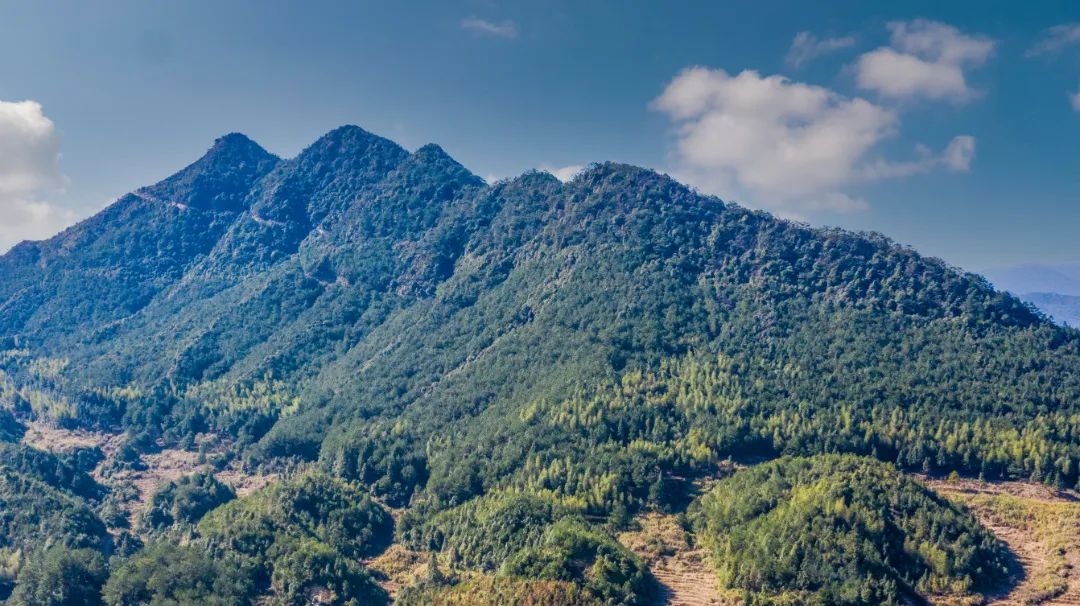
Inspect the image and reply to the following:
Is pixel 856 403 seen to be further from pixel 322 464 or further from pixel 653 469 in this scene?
pixel 322 464

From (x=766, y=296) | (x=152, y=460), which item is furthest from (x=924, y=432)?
(x=152, y=460)

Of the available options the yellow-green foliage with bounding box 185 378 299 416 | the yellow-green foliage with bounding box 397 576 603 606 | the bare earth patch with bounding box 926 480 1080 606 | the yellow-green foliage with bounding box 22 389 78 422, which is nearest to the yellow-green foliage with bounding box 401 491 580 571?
the yellow-green foliage with bounding box 397 576 603 606

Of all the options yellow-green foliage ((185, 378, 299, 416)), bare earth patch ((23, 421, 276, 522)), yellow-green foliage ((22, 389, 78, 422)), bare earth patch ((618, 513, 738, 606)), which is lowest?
bare earth patch ((23, 421, 276, 522))

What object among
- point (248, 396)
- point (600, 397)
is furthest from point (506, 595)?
point (248, 396)

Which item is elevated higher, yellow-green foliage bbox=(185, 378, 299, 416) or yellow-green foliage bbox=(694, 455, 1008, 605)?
yellow-green foliage bbox=(185, 378, 299, 416)

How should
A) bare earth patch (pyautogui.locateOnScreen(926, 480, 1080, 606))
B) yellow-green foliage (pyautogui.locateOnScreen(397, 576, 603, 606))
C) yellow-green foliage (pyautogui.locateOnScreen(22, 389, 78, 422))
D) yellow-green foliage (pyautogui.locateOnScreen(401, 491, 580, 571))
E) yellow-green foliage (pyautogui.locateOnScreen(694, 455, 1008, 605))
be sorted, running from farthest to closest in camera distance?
yellow-green foliage (pyautogui.locateOnScreen(22, 389, 78, 422))
yellow-green foliage (pyautogui.locateOnScreen(401, 491, 580, 571))
bare earth patch (pyautogui.locateOnScreen(926, 480, 1080, 606))
yellow-green foliage (pyautogui.locateOnScreen(694, 455, 1008, 605))
yellow-green foliage (pyautogui.locateOnScreen(397, 576, 603, 606))

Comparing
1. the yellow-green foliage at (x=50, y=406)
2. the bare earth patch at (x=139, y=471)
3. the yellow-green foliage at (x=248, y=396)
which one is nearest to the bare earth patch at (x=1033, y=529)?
the bare earth patch at (x=139, y=471)

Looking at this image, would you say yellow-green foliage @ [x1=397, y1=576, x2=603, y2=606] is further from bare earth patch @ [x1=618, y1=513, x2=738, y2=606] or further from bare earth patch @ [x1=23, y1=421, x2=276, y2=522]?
bare earth patch @ [x1=23, y1=421, x2=276, y2=522]

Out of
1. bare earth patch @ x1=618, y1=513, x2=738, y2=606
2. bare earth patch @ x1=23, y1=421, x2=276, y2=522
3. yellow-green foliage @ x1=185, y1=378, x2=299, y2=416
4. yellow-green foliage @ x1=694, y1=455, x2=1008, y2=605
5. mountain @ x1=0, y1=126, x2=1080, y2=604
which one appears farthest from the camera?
yellow-green foliage @ x1=185, y1=378, x2=299, y2=416
